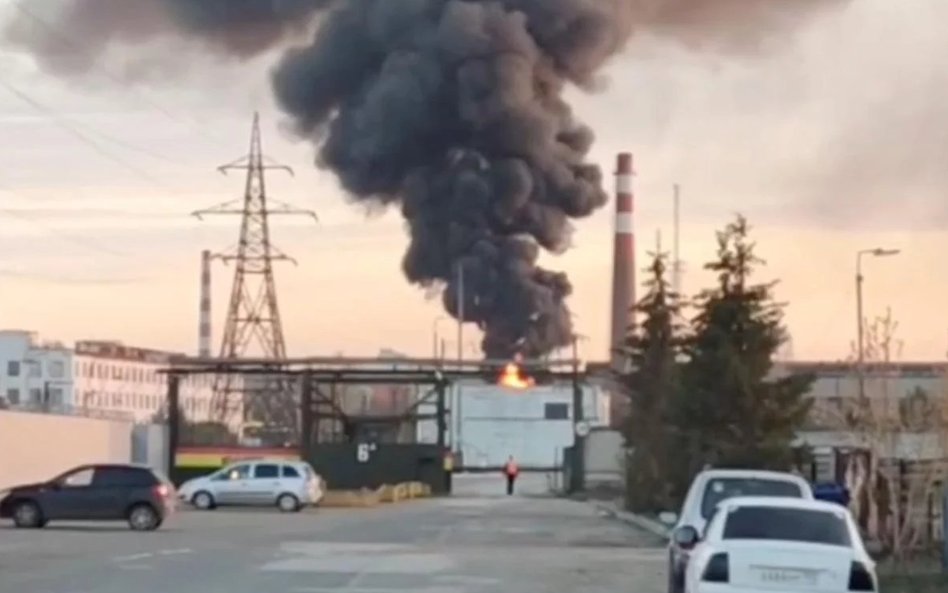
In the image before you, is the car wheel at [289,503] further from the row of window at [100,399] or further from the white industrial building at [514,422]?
the row of window at [100,399]

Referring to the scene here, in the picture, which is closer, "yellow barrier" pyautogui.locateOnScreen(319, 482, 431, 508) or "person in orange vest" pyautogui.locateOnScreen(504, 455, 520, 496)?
"yellow barrier" pyautogui.locateOnScreen(319, 482, 431, 508)

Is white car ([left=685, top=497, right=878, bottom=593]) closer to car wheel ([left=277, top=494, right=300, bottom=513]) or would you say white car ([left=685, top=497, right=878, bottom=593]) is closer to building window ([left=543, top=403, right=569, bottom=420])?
car wheel ([left=277, top=494, right=300, bottom=513])

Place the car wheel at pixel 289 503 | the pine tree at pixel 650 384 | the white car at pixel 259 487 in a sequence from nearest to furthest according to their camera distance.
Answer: the pine tree at pixel 650 384, the car wheel at pixel 289 503, the white car at pixel 259 487

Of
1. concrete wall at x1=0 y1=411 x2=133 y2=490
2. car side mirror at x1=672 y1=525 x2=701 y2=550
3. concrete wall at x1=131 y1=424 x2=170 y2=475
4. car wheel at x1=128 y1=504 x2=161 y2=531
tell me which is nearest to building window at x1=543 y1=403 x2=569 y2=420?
concrete wall at x1=131 y1=424 x2=170 y2=475

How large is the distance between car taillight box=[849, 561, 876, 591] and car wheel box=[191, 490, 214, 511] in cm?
4313

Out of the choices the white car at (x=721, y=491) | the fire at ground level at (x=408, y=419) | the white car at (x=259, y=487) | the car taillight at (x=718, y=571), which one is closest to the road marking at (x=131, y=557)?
the white car at (x=721, y=491)

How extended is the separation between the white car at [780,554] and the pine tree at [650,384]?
95.9 feet

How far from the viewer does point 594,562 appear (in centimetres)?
3148

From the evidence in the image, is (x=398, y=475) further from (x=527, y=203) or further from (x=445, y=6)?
(x=445, y=6)

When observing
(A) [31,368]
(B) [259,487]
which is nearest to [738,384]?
(B) [259,487]

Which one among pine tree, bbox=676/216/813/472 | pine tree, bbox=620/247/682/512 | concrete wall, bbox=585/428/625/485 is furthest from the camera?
concrete wall, bbox=585/428/625/485

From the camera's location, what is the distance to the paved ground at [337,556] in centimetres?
2528

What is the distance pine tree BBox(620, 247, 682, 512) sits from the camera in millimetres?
49688

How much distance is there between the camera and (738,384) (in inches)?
1515
